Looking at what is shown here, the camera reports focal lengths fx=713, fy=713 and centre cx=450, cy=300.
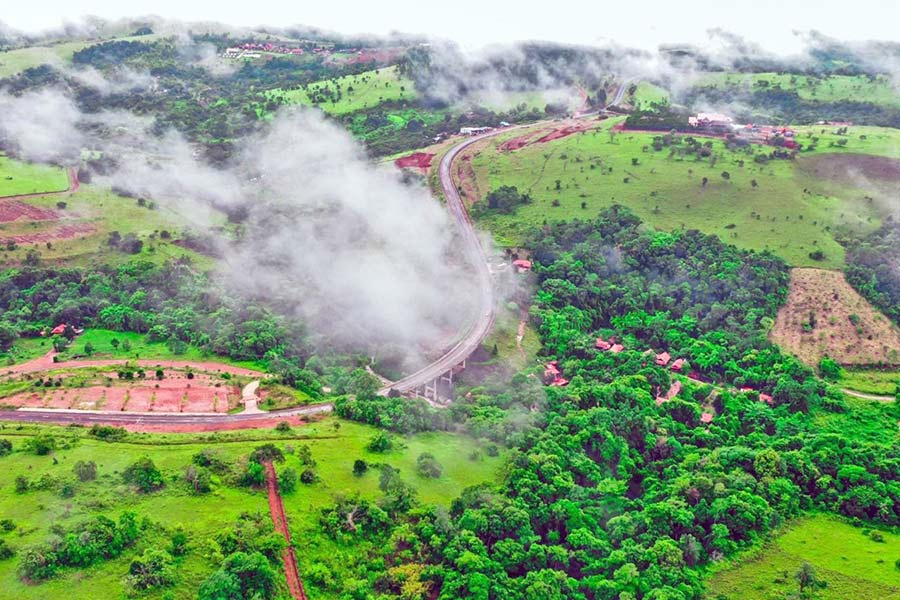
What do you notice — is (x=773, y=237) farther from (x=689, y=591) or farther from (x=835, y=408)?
(x=689, y=591)

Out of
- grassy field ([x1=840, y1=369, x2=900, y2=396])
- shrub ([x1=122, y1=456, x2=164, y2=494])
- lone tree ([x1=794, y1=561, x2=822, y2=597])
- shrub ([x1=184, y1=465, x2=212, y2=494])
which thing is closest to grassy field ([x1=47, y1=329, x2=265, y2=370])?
shrub ([x1=184, y1=465, x2=212, y2=494])

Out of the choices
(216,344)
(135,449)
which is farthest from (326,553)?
(216,344)

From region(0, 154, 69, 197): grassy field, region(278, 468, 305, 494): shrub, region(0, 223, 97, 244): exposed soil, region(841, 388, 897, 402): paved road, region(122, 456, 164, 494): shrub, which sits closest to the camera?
region(122, 456, 164, 494): shrub

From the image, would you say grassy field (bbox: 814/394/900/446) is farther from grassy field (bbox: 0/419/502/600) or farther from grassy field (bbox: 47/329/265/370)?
grassy field (bbox: 47/329/265/370)

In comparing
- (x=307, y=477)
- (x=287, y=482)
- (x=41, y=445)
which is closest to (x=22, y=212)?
(x=41, y=445)

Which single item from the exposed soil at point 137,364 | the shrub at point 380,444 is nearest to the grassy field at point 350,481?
the shrub at point 380,444
